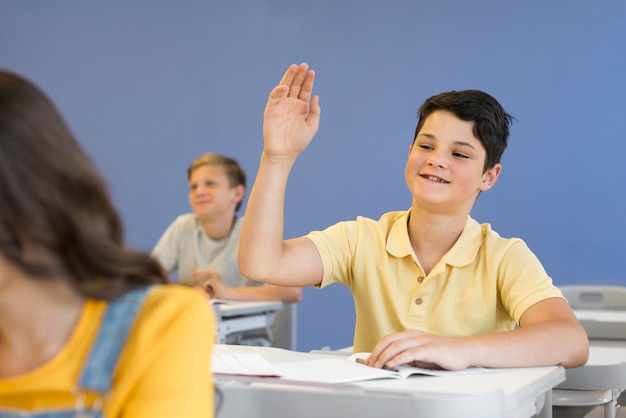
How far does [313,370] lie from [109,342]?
0.77m

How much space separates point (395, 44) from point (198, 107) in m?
1.30

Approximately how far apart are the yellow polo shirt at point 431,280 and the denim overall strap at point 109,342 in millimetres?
1167

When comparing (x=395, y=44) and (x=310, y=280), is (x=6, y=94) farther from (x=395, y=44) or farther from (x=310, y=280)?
(x=395, y=44)

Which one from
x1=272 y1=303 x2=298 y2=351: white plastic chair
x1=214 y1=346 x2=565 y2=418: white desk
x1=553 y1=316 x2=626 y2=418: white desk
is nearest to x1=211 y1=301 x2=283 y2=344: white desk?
x1=272 y1=303 x2=298 y2=351: white plastic chair

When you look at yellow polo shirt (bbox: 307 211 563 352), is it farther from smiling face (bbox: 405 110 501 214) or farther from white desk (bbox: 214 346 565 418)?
white desk (bbox: 214 346 565 418)

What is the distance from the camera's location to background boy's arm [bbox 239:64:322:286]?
1925 millimetres

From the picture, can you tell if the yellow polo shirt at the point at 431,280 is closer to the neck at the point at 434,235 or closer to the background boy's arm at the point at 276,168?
the neck at the point at 434,235

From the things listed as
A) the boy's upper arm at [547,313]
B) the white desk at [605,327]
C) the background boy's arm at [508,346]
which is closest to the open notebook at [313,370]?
the background boy's arm at [508,346]

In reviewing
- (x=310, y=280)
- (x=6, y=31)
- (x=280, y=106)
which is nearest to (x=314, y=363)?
(x=310, y=280)

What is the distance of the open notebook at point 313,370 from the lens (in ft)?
4.99

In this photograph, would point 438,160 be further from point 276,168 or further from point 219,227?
point 219,227

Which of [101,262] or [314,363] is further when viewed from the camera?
[314,363]

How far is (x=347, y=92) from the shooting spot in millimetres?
4801

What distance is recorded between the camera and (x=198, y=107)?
531 centimetres
